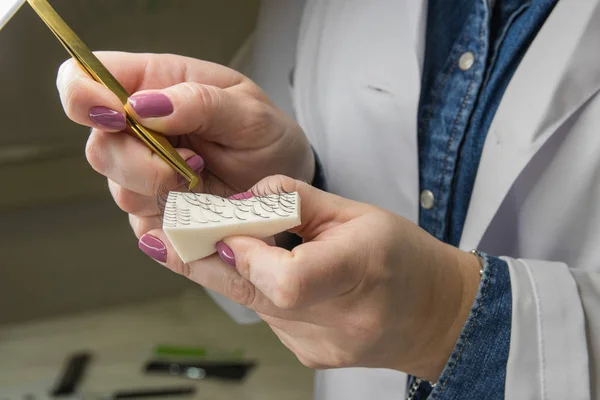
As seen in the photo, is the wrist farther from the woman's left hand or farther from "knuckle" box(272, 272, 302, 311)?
"knuckle" box(272, 272, 302, 311)

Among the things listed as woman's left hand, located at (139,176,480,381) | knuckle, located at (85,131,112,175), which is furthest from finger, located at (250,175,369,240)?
knuckle, located at (85,131,112,175)

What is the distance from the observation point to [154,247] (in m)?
0.35

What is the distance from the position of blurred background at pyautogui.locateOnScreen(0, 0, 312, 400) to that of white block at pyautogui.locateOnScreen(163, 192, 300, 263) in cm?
35

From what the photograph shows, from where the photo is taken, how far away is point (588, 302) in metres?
0.39

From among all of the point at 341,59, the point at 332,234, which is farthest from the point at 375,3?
the point at 332,234

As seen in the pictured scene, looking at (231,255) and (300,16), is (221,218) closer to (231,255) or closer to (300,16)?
(231,255)

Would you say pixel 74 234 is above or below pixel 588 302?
below

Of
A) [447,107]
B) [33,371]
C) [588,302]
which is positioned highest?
[447,107]

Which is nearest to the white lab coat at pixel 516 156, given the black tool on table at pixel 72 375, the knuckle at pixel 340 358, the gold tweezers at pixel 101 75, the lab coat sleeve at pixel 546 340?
the lab coat sleeve at pixel 546 340

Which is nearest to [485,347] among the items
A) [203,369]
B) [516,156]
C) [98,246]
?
[516,156]

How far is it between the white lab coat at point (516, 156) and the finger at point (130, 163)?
23cm

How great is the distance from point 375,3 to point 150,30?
33 cm

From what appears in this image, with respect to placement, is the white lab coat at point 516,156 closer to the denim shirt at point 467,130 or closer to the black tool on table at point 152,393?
the denim shirt at point 467,130

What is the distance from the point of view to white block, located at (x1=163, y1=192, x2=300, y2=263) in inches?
12.1
